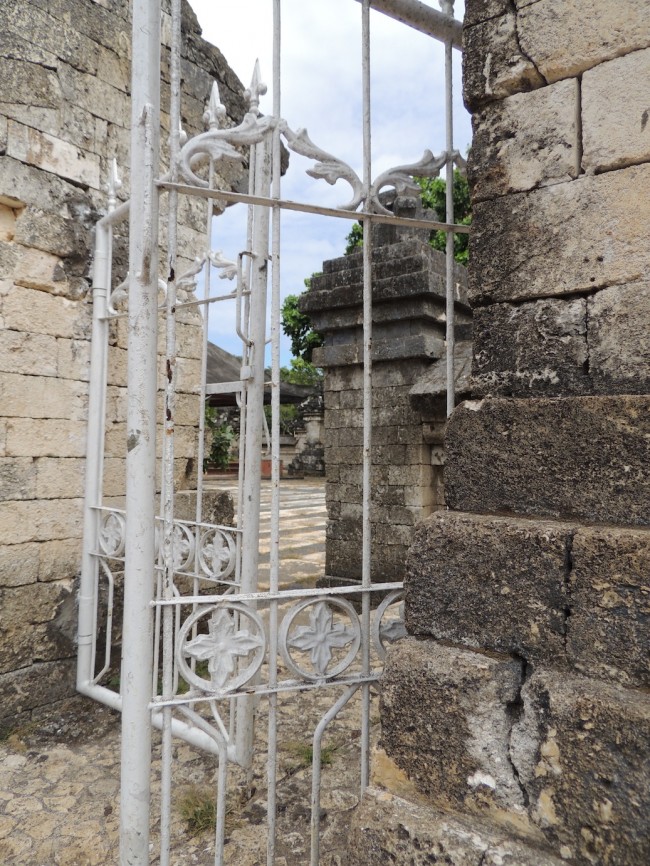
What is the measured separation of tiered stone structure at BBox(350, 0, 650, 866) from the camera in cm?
124

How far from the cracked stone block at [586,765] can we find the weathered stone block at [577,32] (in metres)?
1.34

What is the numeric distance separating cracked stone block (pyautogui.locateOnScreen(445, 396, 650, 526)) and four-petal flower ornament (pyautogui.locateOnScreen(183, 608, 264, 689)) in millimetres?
673

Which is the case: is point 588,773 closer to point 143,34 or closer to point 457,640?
point 457,640

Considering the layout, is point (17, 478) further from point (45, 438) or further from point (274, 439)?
point (274, 439)

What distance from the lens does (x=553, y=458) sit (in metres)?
1.41

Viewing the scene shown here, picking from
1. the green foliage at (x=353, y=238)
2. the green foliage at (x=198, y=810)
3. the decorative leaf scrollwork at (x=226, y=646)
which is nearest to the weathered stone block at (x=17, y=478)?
the green foliage at (x=198, y=810)

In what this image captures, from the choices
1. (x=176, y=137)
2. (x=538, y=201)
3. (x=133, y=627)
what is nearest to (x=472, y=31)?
(x=538, y=201)

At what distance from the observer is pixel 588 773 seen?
121 centimetres

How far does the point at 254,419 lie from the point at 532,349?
1.24 meters

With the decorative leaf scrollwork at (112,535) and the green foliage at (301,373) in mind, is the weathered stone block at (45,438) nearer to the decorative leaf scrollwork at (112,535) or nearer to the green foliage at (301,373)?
the decorative leaf scrollwork at (112,535)

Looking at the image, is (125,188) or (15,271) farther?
(125,188)

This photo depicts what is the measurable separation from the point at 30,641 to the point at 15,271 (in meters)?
1.93

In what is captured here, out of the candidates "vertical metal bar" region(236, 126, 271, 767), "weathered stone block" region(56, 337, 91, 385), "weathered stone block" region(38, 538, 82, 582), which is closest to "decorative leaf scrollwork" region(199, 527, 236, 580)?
"vertical metal bar" region(236, 126, 271, 767)

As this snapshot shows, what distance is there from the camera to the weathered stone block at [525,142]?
1.49 m
